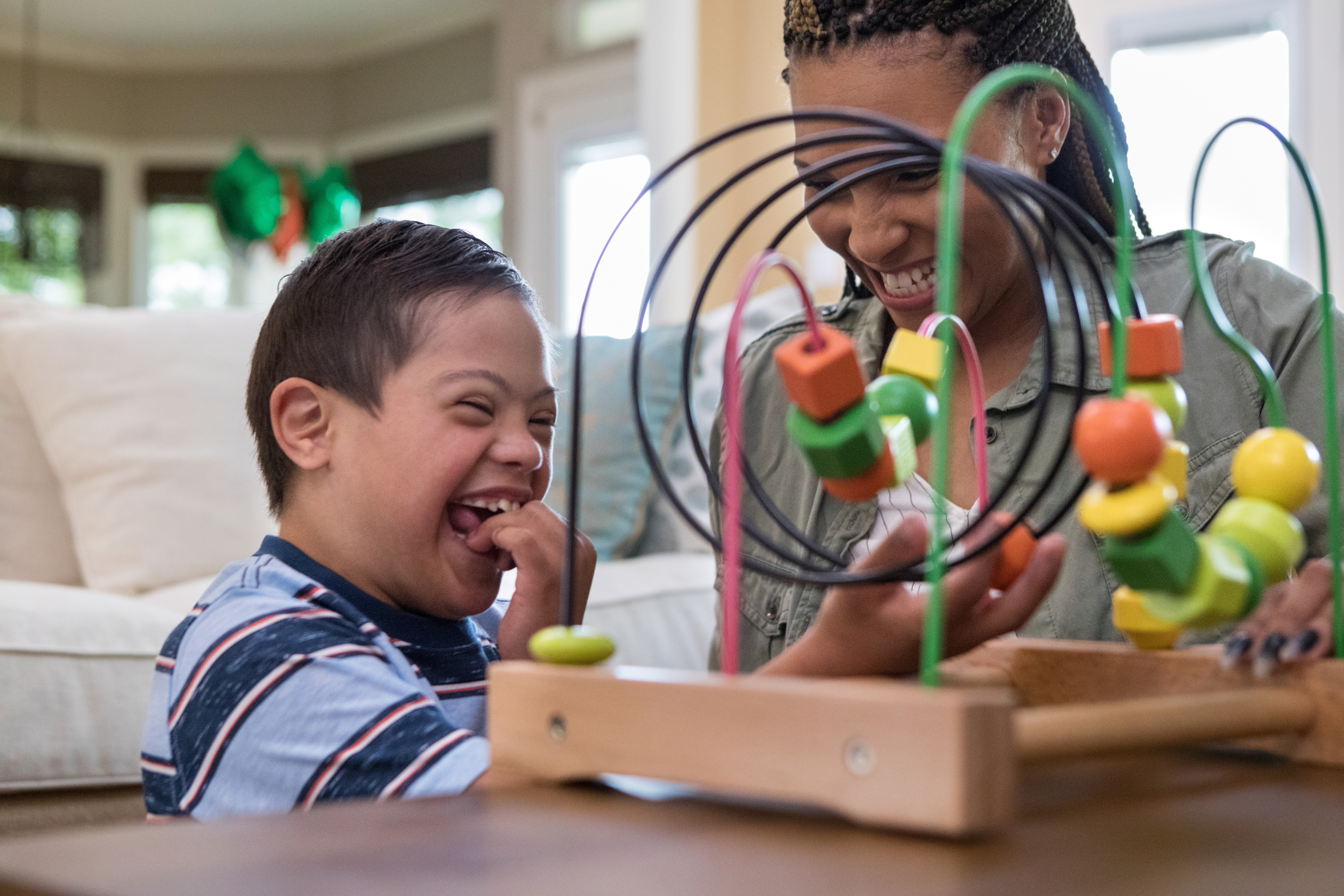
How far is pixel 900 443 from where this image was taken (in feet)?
2.04

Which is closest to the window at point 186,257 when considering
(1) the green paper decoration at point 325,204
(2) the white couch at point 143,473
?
(1) the green paper decoration at point 325,204

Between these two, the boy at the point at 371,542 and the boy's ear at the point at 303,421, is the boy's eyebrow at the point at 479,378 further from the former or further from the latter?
the boy's ear at the point at 303,421

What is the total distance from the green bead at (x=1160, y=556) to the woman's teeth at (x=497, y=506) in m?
0.56

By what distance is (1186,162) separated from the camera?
2.80 m

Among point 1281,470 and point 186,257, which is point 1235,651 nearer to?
point 1281,470

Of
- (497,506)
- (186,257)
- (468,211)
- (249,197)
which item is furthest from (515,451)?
(186,257)

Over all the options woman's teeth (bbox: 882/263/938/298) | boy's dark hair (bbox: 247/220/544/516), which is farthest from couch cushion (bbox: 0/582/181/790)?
woman's teeth (bbox: 882/263/938/298)

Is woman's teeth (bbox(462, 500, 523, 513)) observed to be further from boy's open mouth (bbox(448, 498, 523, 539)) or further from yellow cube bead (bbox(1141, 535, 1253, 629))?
yellow cube bead (bbox(1141, 535, 1253, 629))

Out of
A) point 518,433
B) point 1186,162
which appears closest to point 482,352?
point 518,433

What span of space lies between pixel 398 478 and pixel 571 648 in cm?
43

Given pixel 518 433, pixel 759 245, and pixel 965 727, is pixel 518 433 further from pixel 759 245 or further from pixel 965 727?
pixel 759 245

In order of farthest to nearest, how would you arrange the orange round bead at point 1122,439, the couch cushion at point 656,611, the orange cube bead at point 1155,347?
the couch cushion at point 656,611
the orange cube bead at point 1155,347
the orange round bead at point 1122,439

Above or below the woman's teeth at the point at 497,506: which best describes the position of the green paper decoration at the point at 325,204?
above

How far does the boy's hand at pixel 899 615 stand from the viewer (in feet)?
1.99
